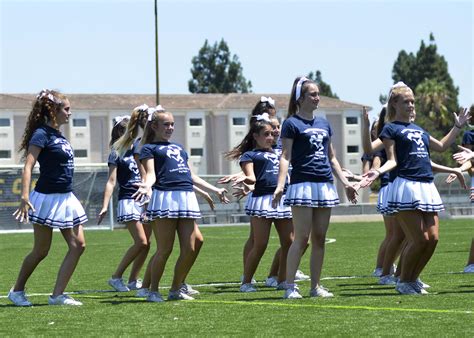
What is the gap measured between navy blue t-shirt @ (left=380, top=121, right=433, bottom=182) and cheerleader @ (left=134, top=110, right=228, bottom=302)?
2.07 metres

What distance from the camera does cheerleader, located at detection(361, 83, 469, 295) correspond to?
1190 cm

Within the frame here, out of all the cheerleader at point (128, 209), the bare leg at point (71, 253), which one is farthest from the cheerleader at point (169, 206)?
the cheerleader at point (128, 209)

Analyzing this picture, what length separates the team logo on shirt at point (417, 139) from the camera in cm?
1205

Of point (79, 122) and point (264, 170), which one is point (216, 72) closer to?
point (79, 122)

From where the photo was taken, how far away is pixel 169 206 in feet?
39.2

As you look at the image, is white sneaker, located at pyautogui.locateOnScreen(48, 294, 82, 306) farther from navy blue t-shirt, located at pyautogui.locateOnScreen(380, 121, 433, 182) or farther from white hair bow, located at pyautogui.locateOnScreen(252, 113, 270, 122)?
navy blue t-shirt, located at pyautogui.locateOnScreen(380, 121, 433, 182)

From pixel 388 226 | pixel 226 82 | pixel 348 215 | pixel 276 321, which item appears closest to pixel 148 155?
pixel 276 321

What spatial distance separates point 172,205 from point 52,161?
1271mm

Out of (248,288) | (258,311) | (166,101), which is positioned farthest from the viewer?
(166,101)

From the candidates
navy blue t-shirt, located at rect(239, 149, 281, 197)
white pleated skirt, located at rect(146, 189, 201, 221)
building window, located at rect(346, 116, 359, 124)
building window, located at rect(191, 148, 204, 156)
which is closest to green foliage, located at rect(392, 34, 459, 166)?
building window, located at rect(346, 116, 359, 124)

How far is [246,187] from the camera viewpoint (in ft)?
45.6

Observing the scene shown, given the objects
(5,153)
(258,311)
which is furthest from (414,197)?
(5,153)

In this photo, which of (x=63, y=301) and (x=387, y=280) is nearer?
(x=63, y=301)

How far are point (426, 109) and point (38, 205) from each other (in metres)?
95.7
